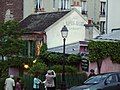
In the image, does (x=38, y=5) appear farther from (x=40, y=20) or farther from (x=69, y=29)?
(x=69, y=29)

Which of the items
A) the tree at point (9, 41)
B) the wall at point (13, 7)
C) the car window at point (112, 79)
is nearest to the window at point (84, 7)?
the wall at point (13, 7)

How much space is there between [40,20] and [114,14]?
786 cm

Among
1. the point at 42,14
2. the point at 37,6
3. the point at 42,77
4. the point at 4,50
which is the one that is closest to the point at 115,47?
the point at 42,77

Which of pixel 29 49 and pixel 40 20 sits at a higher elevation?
pixel 40 20

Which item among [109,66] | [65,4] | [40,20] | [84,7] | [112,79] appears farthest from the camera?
[84,7]

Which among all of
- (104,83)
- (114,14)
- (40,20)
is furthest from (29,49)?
(104,83)

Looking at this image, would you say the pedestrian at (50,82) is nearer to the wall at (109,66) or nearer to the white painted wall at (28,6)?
the wall at (109,66)

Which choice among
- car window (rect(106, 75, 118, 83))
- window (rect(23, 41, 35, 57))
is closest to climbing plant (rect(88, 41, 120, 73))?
car window (rect(106, 75, 118, 83))

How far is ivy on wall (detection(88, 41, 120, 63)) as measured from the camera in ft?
105

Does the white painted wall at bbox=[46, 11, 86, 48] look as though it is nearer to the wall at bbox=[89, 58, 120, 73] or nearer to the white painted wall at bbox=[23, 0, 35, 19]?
the white painted wall at bbox=[23, 0, 35, 19]

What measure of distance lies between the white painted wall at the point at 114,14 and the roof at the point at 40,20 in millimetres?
6507

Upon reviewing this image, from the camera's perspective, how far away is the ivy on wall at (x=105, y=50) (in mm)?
31953

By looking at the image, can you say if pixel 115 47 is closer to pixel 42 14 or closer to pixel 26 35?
pixel 26 35

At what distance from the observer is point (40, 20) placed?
140 feet
